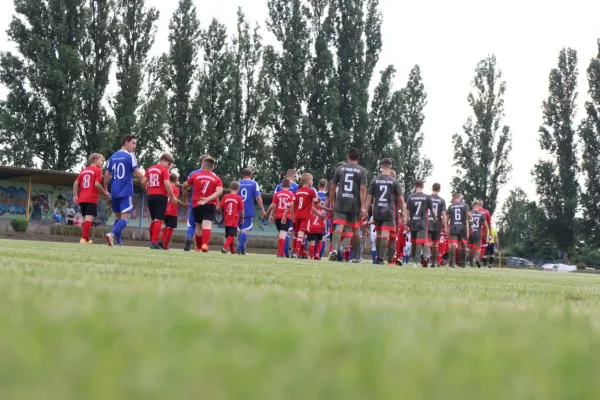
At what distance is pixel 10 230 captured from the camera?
1126 inches

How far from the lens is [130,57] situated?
36.2 metres

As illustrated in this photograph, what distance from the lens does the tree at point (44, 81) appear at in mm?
33656

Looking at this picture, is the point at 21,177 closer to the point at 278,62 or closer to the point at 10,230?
the point at 10,230

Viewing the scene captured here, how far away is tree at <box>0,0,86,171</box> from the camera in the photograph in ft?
110

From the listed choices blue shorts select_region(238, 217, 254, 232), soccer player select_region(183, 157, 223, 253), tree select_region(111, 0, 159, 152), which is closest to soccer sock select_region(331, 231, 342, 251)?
soccer player select_region(183, 157, 223, 253)

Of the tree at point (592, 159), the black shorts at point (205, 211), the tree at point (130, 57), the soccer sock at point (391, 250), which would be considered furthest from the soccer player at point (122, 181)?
the tree at point (592, 159)

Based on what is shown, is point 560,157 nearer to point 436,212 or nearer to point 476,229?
point 476,229

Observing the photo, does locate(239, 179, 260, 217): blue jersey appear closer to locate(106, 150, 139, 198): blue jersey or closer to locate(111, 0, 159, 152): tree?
locate(106, 150, 139, 198): blue jersey

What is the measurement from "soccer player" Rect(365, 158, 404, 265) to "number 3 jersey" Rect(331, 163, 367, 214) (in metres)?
0.50

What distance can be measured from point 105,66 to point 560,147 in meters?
33.6

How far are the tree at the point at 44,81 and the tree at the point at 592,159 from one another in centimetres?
3546

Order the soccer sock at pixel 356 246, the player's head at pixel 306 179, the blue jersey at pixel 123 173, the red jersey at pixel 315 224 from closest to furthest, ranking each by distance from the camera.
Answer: the blue jersey at pixel 123 173 < the soccer sock at pixel 356 246 < the player's head at pixel 306 179 < the red jersey at pixel 315 224

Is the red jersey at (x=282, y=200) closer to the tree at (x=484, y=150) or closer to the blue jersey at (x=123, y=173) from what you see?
the blue jersey at (x=123, y=173)

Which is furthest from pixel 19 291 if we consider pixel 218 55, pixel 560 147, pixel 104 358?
pixel 560 147
